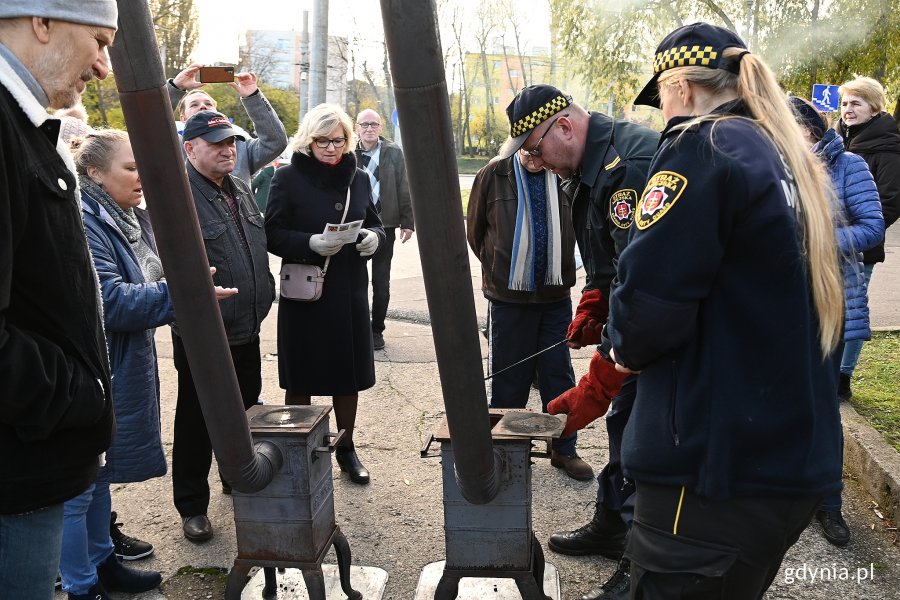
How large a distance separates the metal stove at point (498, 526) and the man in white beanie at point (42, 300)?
1.30 meters

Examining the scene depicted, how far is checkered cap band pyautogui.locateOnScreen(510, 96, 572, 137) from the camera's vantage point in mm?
2949

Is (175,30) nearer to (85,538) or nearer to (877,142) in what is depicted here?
(877,142)

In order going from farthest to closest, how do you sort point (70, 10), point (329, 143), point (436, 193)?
1. point (329, 143)
2. point (436, 193)
3. point (70, 10)

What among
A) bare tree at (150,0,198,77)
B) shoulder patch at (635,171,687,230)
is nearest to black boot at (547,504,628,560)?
shoulder patch at (635,171,687,230)

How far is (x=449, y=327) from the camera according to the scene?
73.7 inches

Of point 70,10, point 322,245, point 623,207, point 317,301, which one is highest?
point 70,10

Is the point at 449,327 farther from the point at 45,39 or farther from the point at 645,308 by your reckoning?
the point at 45,39

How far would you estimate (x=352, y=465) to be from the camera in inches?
164

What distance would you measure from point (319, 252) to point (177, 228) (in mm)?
1886

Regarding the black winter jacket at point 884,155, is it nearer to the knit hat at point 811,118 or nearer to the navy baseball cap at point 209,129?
the knit hat at point 811,118

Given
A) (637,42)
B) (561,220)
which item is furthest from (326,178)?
(637,42)

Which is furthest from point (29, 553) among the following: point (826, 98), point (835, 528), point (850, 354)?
point (826, 98)

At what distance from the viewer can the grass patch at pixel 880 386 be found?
4523 millimetres

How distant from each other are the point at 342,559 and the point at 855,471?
277 cm
